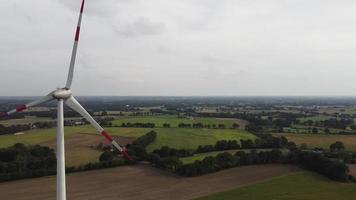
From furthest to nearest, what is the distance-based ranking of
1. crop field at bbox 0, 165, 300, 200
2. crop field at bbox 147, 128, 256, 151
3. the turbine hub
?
1. crop field at bbox 147, 128, 256, 151
2. crop field at bbox 0, 165, 300, 200
3. the turbine hub

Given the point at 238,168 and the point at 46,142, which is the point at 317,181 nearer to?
the point at 238,168

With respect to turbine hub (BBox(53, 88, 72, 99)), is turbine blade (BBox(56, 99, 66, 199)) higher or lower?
lower

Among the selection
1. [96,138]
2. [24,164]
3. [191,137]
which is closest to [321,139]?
[191,137]

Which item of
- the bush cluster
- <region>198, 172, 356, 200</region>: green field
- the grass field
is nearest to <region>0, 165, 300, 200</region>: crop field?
the bush cluster

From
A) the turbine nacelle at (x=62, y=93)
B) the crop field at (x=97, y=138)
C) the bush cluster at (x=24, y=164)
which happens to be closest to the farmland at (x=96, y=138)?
the crop field at (x=97, y=138)

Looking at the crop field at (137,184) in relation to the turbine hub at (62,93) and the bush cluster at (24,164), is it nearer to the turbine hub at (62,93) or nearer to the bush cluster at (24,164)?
the bush cluster at (24,164)

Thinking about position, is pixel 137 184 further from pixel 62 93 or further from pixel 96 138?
pixel 96 138

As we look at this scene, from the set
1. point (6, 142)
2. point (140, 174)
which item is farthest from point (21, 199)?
point (6, 142)

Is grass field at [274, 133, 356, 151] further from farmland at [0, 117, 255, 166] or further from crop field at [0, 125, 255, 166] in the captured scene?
farmland at [0, 117, 255, 166]
